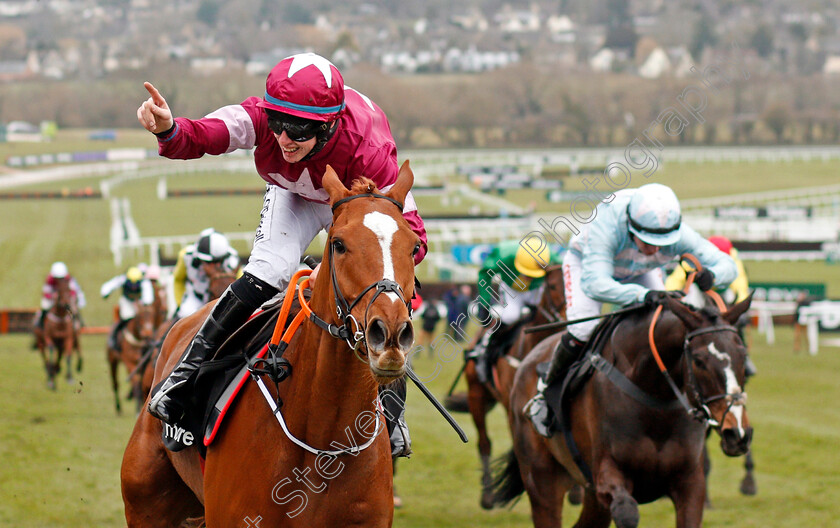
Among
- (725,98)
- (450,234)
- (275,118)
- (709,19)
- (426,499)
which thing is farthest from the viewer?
(709,19)

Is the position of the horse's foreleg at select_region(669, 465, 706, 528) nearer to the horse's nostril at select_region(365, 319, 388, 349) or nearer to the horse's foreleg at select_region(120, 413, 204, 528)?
the horse's foreleg at select_region(120, 413, 204, 528)

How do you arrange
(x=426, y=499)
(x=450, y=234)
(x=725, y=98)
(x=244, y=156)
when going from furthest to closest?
(x=725, y=98)
(x=244, y=156)
(x=450, y=234)
(x=426, y=499)

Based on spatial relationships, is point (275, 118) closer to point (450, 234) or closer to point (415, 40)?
point (450, 234)

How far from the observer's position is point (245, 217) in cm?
4378

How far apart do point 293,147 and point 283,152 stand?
0.20 ft

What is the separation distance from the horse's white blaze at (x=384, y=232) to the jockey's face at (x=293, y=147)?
0.55m

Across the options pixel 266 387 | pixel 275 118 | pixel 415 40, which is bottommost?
pixel 266 387

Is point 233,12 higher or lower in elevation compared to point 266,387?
higher

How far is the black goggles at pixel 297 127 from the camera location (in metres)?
3.29

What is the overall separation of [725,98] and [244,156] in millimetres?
34201

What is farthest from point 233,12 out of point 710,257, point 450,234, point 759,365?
point 710,257

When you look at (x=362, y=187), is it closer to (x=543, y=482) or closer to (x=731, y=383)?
(x=731, y=383)

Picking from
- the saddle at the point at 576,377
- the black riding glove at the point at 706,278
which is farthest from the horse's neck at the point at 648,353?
the black riding glove at the point at 706,278

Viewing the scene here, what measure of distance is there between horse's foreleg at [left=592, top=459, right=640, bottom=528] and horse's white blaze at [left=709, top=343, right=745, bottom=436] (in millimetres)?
636
